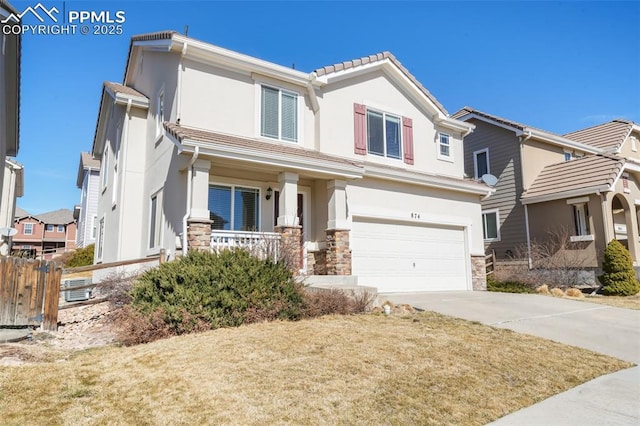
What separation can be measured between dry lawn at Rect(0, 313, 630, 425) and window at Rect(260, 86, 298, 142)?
7.58 meters

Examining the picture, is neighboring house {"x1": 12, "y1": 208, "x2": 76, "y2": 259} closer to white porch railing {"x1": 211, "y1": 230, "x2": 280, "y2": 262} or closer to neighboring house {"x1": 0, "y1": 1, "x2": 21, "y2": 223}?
neighboring house {"x1": 0, "y1": 1, "x2": 21, "y2": 223}

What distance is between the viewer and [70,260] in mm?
23438

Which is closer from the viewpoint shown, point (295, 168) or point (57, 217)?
point (295, 168)

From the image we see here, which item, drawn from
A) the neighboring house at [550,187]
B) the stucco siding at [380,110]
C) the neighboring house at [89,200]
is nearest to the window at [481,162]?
the neighboring house at [550,187]

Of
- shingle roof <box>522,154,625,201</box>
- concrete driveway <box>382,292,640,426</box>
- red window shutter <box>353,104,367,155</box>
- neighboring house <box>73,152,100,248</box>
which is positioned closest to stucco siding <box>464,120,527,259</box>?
shingle roof <box>522,154,625,201</box>

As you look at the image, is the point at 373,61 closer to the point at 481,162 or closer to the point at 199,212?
the point at 199,212

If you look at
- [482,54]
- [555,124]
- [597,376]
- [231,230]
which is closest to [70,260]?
[231,230]

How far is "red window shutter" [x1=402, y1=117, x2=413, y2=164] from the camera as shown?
15922mm

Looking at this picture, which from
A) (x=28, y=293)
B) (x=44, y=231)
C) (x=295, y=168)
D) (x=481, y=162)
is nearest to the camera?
(x=28, y=293)

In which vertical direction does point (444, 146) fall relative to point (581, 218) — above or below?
above

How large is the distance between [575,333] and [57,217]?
220ft

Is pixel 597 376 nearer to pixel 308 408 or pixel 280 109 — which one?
pixel 308 408

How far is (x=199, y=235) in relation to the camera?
10414 mm

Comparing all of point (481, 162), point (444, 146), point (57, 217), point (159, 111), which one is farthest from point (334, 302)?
point (57, 217)
